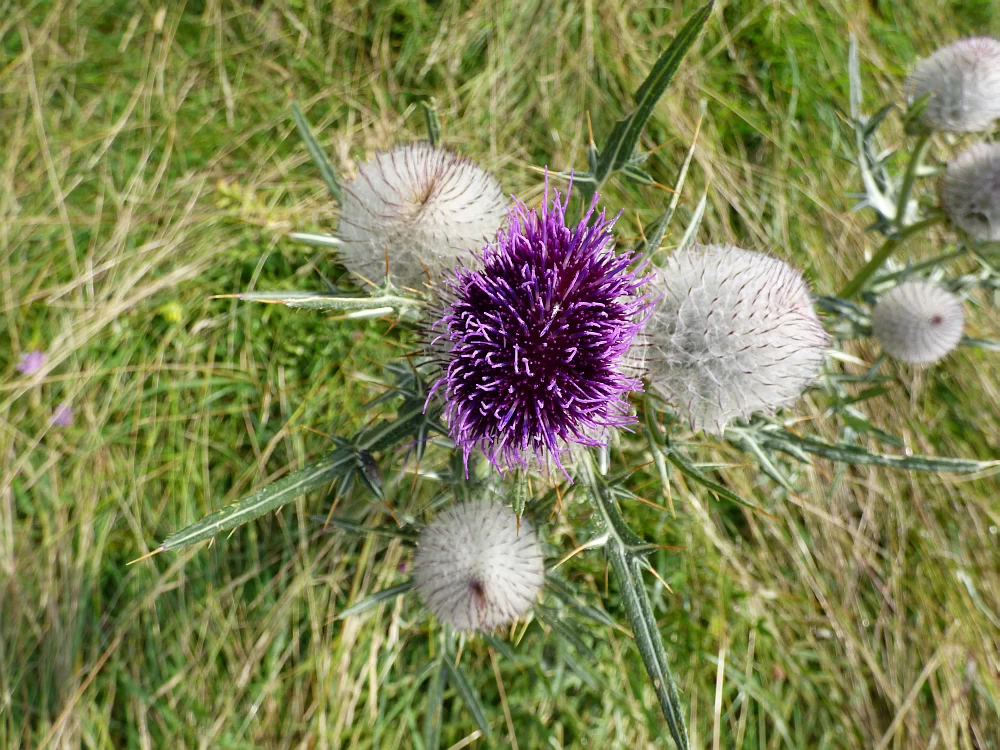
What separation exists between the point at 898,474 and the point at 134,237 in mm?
4721

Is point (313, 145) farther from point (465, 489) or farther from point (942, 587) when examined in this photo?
point (942, 587)

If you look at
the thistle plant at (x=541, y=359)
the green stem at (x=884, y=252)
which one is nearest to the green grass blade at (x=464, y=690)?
the thistle plant at (x=541, y=359)

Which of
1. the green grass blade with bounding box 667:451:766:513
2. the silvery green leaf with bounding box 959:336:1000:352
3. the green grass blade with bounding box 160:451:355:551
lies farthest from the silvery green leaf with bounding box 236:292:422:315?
the silvery green leaf with bounding box 959:336:1000:352

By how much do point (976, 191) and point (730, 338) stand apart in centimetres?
148

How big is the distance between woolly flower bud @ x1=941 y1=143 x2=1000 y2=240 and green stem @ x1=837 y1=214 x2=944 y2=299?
0.28 ft

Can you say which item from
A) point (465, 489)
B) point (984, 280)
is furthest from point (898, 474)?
point (465, 489)

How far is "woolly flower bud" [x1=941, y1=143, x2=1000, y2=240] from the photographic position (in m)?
2.31

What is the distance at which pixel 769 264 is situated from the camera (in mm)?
1741

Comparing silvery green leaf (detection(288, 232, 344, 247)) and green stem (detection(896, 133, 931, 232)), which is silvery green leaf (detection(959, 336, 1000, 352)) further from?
silvery green leaf (detection(288, 232, 344, 247))

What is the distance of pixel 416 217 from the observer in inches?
67.3

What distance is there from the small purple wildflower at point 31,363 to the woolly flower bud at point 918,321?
164 inches

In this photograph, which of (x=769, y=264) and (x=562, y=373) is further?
(x=769, y=264)

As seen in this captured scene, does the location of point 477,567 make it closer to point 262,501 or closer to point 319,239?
point 262,501

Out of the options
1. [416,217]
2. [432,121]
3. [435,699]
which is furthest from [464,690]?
[432,121]
